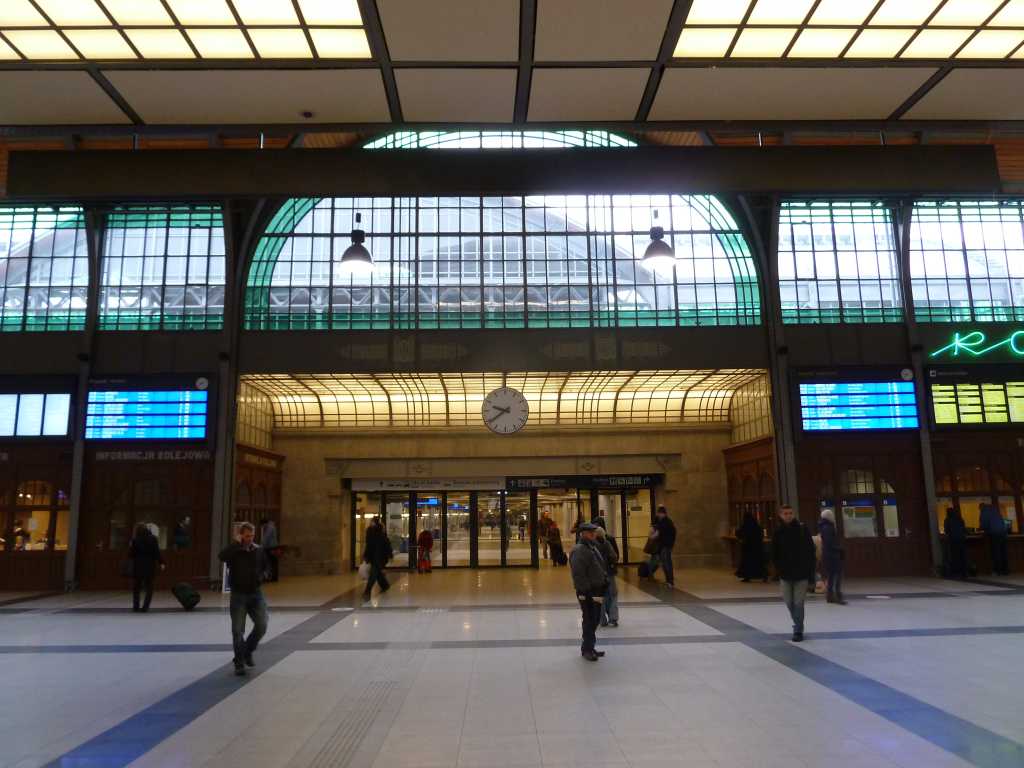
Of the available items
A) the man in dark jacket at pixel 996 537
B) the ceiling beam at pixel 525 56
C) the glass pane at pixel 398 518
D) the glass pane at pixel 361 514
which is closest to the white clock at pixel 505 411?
the glass pane at pixel 398 518

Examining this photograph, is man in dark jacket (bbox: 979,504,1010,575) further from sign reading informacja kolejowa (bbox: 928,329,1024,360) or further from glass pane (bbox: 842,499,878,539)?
sign reading informacja kolejowa (bbox: 928,329,1024,360)

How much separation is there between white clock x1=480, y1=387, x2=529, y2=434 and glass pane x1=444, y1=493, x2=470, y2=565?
4.69 meters

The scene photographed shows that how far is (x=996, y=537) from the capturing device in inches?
708

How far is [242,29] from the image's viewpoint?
469cm

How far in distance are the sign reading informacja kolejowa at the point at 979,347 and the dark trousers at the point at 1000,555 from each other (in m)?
4.49

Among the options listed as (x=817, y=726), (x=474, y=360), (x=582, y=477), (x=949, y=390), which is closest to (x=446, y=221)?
(x=474, y=360)

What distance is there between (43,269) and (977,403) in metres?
23.8

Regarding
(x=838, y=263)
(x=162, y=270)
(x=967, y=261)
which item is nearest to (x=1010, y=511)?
(x=967, y=261)

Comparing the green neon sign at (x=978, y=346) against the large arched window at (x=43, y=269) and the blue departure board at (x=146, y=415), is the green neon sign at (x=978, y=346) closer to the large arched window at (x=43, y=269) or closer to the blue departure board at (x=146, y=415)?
the blue departure board at (x=146, y=415)

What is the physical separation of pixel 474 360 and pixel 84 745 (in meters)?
13.2

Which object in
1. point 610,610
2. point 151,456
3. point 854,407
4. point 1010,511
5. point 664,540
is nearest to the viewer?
point 610,610

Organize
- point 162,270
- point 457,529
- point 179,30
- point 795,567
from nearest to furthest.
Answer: point 179,30 → point 795,567 → point 162,270 → point 457,529

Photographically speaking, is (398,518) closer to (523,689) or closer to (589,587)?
(589,587)

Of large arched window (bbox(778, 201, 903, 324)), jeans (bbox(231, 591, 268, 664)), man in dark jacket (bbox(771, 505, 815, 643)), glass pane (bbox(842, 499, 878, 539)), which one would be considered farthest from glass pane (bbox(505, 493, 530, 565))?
jeans (bbox(231, 591, 268, 664))
